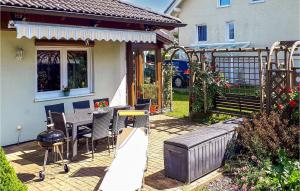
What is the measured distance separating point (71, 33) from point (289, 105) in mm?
8229

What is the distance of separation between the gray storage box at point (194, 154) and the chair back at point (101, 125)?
270cm

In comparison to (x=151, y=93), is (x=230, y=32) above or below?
above

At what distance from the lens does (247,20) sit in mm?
32844

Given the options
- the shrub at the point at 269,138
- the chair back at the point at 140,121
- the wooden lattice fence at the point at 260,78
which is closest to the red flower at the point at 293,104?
the shrub at the point at 269,138

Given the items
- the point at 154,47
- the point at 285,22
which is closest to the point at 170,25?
the point at 154,47

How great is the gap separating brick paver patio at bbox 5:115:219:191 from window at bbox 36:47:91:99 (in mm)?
2587

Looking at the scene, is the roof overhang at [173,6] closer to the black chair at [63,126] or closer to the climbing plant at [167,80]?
the climbing plant at [167,80]

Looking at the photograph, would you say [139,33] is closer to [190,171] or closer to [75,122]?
[75,122]

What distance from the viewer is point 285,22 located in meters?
30.0

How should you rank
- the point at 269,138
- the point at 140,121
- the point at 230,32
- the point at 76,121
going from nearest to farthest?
the point at 269,138 → the point at 76,121 → the point at 140,121 → the point at 230,32

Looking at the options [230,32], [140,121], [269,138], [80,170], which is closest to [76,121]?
[80,170]

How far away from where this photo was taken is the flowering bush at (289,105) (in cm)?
1100

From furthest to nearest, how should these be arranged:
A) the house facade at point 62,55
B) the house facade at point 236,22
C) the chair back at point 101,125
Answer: the house facade at point 236,22 < the house facade at point 62,55 < the chair back at point 101,125

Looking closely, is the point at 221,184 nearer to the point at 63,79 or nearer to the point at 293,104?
the point at 293,104
